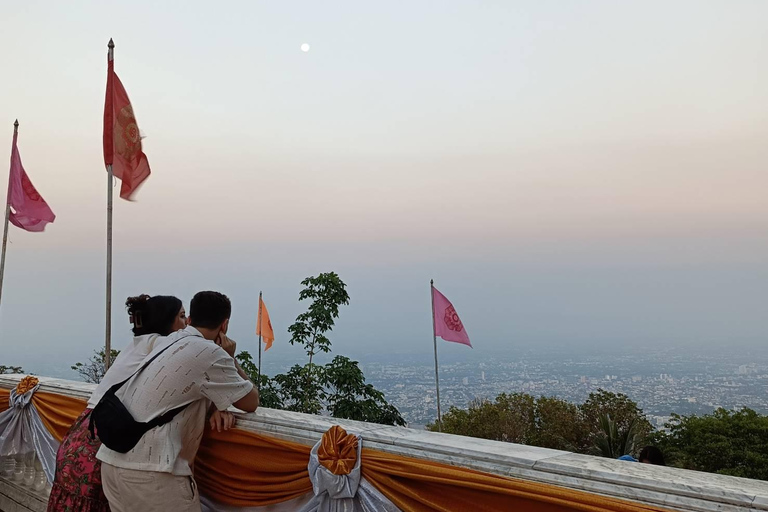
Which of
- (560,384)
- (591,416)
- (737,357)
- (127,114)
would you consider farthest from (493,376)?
(127,114)

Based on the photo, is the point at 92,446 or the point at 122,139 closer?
the point at 92,446

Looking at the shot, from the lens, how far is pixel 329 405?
46.2 feet

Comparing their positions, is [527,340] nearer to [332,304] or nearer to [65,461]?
[332,304]

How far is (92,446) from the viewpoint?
2.54 meters

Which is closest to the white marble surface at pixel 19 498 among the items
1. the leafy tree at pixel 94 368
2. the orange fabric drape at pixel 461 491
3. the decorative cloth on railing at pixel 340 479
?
the decorative cloth on railing at pixel 340 479

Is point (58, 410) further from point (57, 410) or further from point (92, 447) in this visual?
point (92, 447)

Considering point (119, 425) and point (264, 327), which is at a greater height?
point (264, 327)

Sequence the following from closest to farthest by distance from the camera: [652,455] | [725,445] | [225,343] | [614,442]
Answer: [225,343] < [652,455] < [725,445] < [614,442]

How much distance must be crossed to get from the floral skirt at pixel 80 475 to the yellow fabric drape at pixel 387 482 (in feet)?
1.37

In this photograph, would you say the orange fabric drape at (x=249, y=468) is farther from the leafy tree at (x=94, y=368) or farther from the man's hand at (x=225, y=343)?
the leafy tree at (x=94, y=368)

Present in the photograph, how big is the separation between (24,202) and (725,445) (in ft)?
46.4

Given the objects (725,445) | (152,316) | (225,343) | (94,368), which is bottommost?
(725,445)

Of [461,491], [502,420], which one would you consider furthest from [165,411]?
[502,420]

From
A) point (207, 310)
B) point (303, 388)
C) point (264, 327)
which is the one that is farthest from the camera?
point (264, 327)
